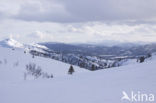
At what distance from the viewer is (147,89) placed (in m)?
11.7

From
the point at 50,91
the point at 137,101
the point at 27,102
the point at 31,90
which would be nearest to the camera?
the point at 137,101

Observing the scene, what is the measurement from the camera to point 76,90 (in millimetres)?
14172

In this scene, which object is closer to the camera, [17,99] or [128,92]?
[128,92]

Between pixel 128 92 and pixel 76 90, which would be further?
pixel 76 90

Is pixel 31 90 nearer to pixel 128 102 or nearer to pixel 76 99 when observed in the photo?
pixel 76 99

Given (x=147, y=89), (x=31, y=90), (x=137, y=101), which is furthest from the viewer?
(x=31, y=90)

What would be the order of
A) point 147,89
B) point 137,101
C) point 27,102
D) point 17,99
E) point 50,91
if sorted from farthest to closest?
point 50,91 < point 17,99 < point 27,102 < point 147,89 < point 137,101

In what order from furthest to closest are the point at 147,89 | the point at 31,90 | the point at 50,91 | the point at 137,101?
the point at 31,90
the point at 50,91
the point at 147,89
the point at 137,101

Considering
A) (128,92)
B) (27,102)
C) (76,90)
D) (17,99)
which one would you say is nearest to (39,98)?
(27,102)

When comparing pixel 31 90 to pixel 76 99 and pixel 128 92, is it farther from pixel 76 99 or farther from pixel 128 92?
pixel 128 92

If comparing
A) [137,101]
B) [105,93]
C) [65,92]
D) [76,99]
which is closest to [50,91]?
[65,92]

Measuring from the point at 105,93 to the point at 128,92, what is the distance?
1.44 metres

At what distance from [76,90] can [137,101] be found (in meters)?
5.24

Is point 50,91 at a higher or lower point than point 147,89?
lower
